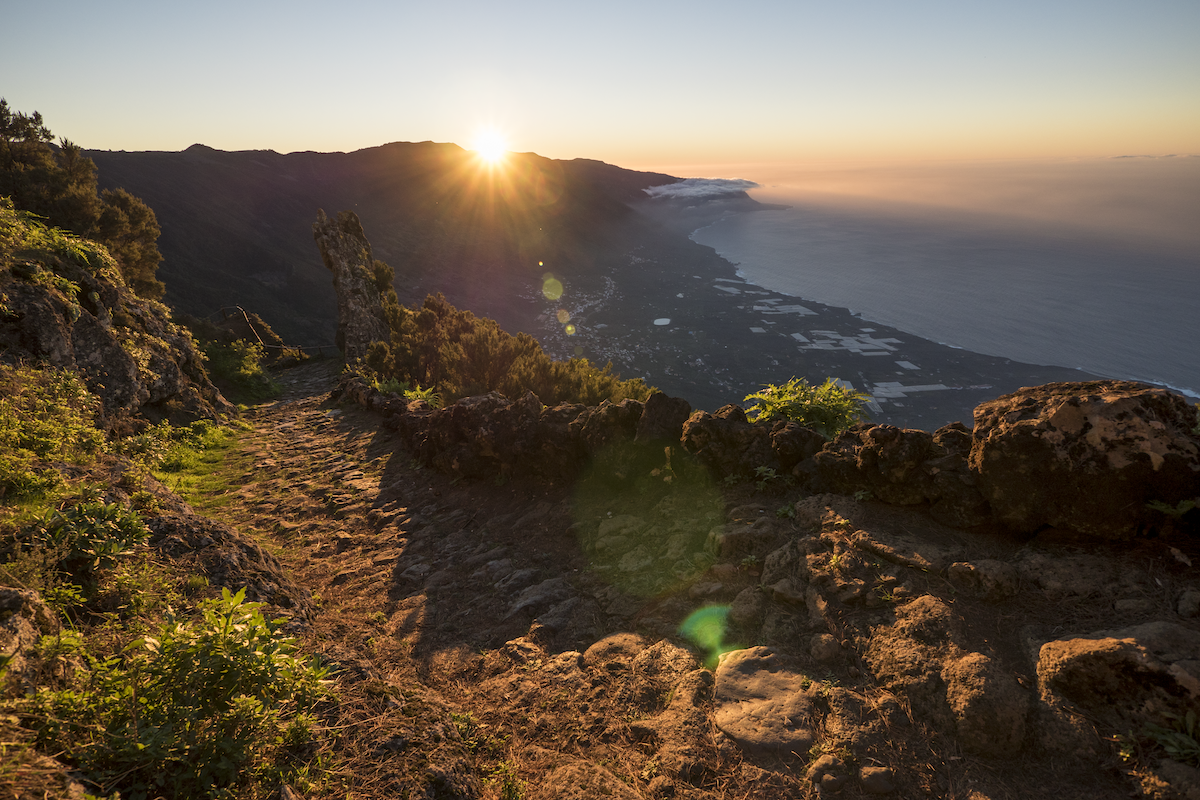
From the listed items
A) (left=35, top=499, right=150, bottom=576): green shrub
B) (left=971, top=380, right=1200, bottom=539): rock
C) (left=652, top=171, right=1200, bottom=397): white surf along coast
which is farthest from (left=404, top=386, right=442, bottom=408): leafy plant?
(left=652, top=171, right=1200, bottom=397): white surf along coast

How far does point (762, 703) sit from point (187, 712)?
12.0ft

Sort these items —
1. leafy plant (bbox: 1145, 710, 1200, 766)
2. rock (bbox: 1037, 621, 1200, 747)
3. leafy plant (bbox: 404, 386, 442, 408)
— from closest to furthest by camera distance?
leafy plant (bbox: 1145, 710, 1200, 766), rock (bbox: 1037, 621, 1200, 747), leafy plant (bbox: 404, 386, 442, 408)

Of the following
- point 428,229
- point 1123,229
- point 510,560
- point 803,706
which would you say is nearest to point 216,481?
point 510,560

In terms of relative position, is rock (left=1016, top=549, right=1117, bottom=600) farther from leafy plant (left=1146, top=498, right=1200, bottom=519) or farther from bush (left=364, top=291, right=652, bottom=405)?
bush (left=364, top=291, right=652, bottom=405)

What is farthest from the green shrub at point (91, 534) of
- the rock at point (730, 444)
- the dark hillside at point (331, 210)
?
the dark hillside at point (331, 210)

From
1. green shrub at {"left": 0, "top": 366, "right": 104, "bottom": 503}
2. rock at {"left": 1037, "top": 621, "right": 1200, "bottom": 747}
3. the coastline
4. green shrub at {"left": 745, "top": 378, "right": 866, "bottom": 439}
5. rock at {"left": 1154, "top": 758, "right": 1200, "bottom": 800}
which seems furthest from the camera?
the coastline

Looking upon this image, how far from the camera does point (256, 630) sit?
308cm

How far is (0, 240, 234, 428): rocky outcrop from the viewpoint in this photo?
7828 millimetres

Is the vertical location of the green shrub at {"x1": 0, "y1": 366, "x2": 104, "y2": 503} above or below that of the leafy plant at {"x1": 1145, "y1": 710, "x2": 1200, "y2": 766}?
above

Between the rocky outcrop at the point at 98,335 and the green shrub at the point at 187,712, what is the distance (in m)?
7.75

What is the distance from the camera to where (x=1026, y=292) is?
5305 inches

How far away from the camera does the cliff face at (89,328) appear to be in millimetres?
7844

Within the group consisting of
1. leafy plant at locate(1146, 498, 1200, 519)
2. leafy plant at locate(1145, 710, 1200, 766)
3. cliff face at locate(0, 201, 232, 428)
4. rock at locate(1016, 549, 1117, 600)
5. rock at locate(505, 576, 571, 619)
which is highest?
cliff face at locate(0, 201, 232, 428)

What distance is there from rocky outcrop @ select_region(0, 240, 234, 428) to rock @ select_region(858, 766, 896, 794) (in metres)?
11.3
